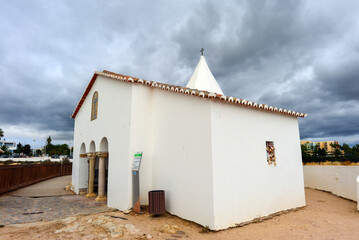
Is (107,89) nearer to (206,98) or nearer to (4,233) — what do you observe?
(206,98)

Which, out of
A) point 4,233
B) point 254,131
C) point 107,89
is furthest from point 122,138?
point 254,131

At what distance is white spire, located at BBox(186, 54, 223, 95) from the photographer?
1294cm

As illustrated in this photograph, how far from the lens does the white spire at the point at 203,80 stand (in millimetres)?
12942

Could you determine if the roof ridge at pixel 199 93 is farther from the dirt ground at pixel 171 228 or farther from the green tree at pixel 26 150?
the green tree at pixel 26 150

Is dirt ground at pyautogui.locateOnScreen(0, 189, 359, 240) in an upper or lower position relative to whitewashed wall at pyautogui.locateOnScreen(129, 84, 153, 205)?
lower

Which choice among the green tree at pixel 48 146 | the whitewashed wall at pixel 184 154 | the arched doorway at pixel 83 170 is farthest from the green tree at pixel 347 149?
the green tree at pixel 48 146

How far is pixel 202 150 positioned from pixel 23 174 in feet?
46.5

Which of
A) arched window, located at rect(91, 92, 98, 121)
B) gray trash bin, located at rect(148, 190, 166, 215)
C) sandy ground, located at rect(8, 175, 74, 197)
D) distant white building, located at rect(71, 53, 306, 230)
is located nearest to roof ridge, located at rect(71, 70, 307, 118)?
distant white building, located at rect(71, 53, 306, 230)

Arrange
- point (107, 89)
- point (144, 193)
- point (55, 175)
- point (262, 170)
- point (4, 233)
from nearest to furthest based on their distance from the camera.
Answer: point (4, 233)
point (262, 170)
point (144, 193)
point (107, 89)
point (55, 175)

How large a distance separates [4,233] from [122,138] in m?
4.22

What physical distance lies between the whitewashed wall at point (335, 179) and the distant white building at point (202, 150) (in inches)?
130

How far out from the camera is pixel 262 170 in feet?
24.2

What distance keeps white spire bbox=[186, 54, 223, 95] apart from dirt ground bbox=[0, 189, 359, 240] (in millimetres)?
7651

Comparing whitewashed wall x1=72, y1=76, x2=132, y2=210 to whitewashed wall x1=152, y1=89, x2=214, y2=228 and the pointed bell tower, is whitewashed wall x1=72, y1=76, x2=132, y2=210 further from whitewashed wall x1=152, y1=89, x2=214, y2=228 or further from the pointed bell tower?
the pointed bell tower
